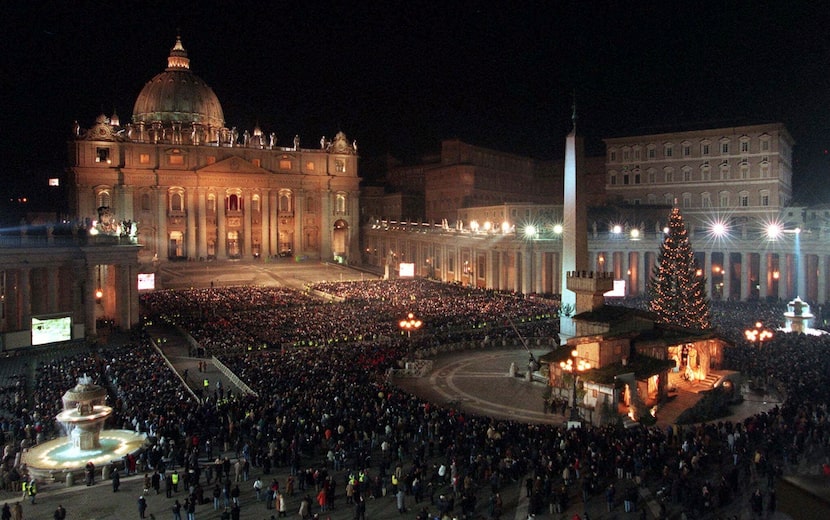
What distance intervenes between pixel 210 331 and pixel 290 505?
23855 mm

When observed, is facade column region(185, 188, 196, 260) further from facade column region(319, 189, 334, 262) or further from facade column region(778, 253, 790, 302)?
facade column region(778, 253, 790, 302)

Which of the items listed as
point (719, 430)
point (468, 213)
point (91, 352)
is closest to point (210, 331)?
point (91, 352)

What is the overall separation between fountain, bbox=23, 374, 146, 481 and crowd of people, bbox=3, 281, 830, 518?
76 cm

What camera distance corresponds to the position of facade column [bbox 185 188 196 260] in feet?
303

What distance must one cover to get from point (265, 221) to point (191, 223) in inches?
408

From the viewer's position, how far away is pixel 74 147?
8519 cm

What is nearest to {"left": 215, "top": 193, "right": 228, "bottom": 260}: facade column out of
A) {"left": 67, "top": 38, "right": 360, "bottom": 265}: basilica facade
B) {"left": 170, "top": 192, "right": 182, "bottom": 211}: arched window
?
{"left": 67, "top": 38, "right": 360, "bottom": 265}: basilica facade

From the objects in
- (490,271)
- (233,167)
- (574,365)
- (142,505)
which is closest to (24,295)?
(142,505)

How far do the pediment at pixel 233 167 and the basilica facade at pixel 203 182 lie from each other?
137 mm

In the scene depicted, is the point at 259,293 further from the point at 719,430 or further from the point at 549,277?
the point at 719,430

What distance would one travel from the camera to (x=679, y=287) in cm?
3931

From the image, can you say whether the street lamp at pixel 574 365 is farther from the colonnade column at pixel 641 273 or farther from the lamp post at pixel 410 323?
the colonnade column at pixel 641 273

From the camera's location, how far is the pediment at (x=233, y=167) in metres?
93.2

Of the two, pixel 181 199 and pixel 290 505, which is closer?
pixel 290 505
